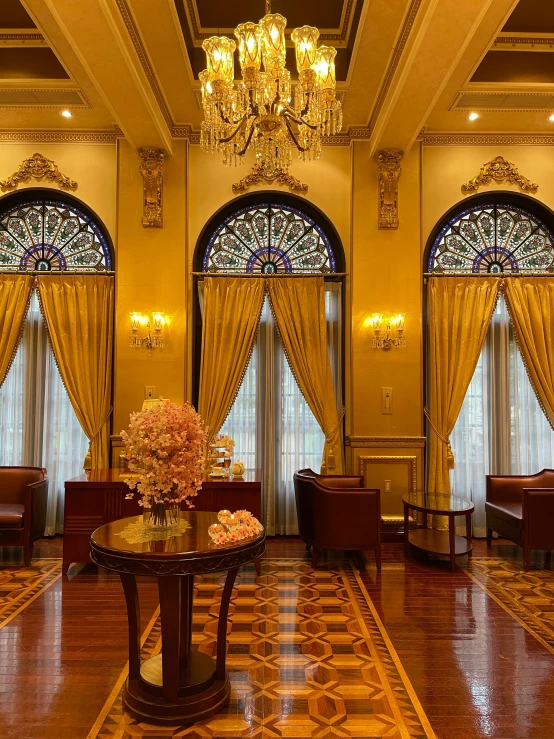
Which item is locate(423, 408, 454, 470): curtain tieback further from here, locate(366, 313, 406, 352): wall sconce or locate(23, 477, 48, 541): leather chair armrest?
locate(23, 477, 48, 541): leather chair armrest

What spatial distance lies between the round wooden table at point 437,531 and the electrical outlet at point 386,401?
1.01m

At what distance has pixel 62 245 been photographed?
726cm

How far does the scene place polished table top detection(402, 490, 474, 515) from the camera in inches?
222

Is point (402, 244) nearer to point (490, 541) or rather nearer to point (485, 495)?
point (485, 495)

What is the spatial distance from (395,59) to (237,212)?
266 centimetres

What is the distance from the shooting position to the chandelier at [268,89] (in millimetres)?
3855

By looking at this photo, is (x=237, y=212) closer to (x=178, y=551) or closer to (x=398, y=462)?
(x=398, y=462)

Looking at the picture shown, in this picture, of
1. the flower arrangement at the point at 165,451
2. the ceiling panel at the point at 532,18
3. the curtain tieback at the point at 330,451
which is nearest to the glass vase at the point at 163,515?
the flower arrangement at the point at 165,451

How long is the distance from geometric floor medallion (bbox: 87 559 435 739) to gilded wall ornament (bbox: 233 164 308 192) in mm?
4669

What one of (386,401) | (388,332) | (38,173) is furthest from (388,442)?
(38,173)

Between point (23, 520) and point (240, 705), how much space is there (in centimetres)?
356

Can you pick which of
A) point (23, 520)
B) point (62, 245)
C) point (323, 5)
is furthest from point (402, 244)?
point (23, 520)

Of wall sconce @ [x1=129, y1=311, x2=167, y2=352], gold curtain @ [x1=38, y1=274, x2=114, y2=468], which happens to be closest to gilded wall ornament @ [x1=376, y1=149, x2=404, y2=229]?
wall sconce @ [x1=129, y1=311, x2=167, y2=352]

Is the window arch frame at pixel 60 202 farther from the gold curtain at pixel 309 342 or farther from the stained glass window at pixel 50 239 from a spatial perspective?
the gold curtain at pixel 309 342
